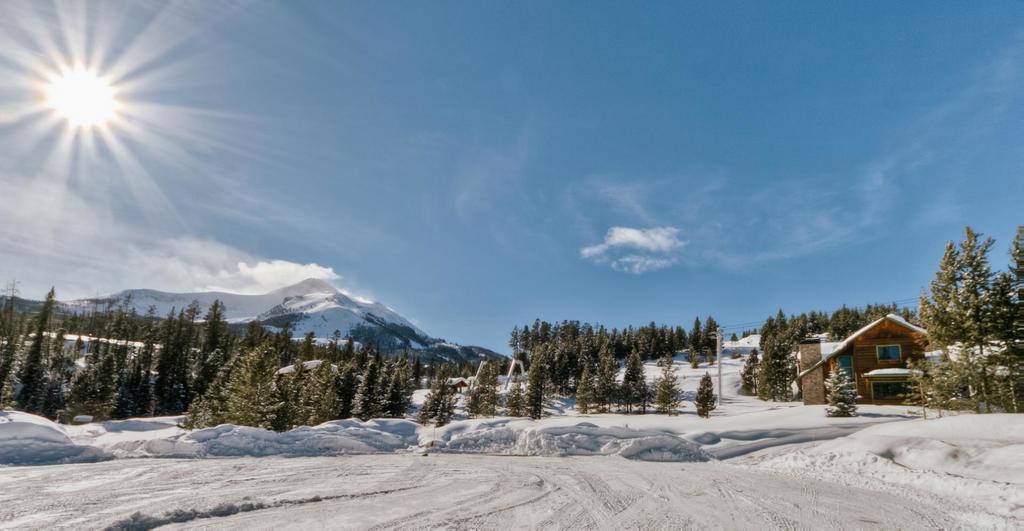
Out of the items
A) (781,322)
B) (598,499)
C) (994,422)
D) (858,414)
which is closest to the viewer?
(598,499)

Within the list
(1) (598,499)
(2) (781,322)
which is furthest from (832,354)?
(2) (781,322)

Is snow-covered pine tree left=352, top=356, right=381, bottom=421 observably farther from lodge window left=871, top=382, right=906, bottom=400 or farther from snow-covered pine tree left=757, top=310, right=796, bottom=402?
snow-covered pine tree left=757, top=310, right=796, bottom=402

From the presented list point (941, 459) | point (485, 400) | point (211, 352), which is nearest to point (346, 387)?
point (485, 400)

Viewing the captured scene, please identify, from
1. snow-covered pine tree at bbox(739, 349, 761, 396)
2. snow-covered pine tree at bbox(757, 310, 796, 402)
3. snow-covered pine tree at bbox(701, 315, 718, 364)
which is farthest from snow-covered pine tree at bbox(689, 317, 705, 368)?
snow-covered pine tree at bbox(757, 310, 796, 402)

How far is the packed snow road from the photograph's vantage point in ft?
22.8

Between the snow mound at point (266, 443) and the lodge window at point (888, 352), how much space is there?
1619 inches

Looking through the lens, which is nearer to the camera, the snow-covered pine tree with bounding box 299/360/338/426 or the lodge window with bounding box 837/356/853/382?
the snow-covered pine tree with bounding box 299/360/338/426

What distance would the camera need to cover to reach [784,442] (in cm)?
1697

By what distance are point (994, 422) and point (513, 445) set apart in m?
15.8

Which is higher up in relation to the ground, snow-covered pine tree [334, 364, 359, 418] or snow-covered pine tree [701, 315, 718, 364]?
snow-covered pine tree [701, 315, 718, 364]

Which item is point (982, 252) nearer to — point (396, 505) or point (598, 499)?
point (598, 499)

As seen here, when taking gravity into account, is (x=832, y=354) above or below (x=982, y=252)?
below

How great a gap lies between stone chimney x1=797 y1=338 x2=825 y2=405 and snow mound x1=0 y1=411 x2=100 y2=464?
48.7 m

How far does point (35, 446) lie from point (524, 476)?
1251 centimetres
